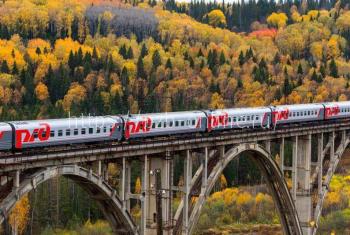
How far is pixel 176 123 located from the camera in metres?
44.8

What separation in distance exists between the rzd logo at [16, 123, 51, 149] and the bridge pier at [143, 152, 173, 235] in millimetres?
6322

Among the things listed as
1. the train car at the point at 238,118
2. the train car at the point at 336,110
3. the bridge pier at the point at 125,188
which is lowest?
the bridge pier at the point at 125,188

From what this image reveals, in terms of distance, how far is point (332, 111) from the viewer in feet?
204

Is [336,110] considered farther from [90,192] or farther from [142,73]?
[142,73]

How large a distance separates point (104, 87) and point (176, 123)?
77.4 meters

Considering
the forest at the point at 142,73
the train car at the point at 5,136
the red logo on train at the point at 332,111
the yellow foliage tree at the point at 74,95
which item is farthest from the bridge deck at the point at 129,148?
the yellow foliage tree at the point at 74,95

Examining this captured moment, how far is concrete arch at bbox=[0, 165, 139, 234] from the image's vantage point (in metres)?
31.5

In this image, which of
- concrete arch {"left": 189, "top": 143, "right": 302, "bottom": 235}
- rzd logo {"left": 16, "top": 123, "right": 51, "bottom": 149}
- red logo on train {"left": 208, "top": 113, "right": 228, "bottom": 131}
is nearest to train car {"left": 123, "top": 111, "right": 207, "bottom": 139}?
red logo on train {"left": 208, "top": 113, "right": 228, "bottom": 131}

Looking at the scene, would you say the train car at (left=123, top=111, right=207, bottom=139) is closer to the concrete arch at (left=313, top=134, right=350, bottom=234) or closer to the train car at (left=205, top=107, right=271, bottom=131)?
the train car at (left=205, top=107, right=271, bottom=131)

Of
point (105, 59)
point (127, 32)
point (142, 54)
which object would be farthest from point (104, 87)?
point (127, 32)

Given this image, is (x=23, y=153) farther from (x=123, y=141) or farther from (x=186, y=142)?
(x=186, y=142)

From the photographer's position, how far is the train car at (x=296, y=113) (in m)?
54.7

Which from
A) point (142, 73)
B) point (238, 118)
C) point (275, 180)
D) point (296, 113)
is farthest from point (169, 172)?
point (142, 73)

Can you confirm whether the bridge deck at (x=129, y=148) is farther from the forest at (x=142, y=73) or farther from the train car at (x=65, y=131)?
the forest at (x=142, y=73)
